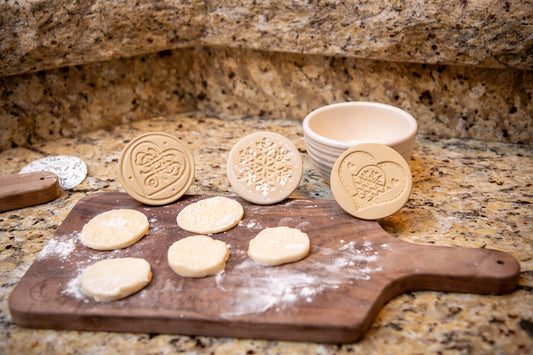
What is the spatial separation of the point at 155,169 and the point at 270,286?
0.44 m

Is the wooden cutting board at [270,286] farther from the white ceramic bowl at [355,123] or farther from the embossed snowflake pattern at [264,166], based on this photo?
the white ceramic bowl at [355,123]

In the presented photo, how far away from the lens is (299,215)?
108 cm

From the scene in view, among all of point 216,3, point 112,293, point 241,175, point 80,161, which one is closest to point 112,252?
point 112,293

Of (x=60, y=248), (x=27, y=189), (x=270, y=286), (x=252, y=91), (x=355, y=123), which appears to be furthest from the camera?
(x=252, y=91)

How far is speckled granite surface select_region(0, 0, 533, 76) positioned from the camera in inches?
46.8

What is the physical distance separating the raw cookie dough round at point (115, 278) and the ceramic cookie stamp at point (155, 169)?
240 millimetres

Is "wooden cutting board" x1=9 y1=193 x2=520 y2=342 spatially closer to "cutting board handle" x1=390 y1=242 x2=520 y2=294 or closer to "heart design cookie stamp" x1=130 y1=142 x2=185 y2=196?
"cutting board handle" x1=390 y1=242 x2=520 y2=294

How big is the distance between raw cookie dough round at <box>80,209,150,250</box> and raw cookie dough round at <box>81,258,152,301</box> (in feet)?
0.21

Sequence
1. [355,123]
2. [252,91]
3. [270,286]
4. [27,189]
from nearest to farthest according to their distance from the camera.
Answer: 1. [270,286]
2. [27,189]
3. [355,123]
4. [252,91]

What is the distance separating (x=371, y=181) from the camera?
1059 millimetres

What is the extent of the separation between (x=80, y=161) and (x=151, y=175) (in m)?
0.38

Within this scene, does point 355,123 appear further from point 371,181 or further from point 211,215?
point 211,215

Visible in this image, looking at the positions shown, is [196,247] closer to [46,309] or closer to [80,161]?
[46,309]

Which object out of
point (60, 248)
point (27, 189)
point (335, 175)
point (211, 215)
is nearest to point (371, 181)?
point (335, 175)
